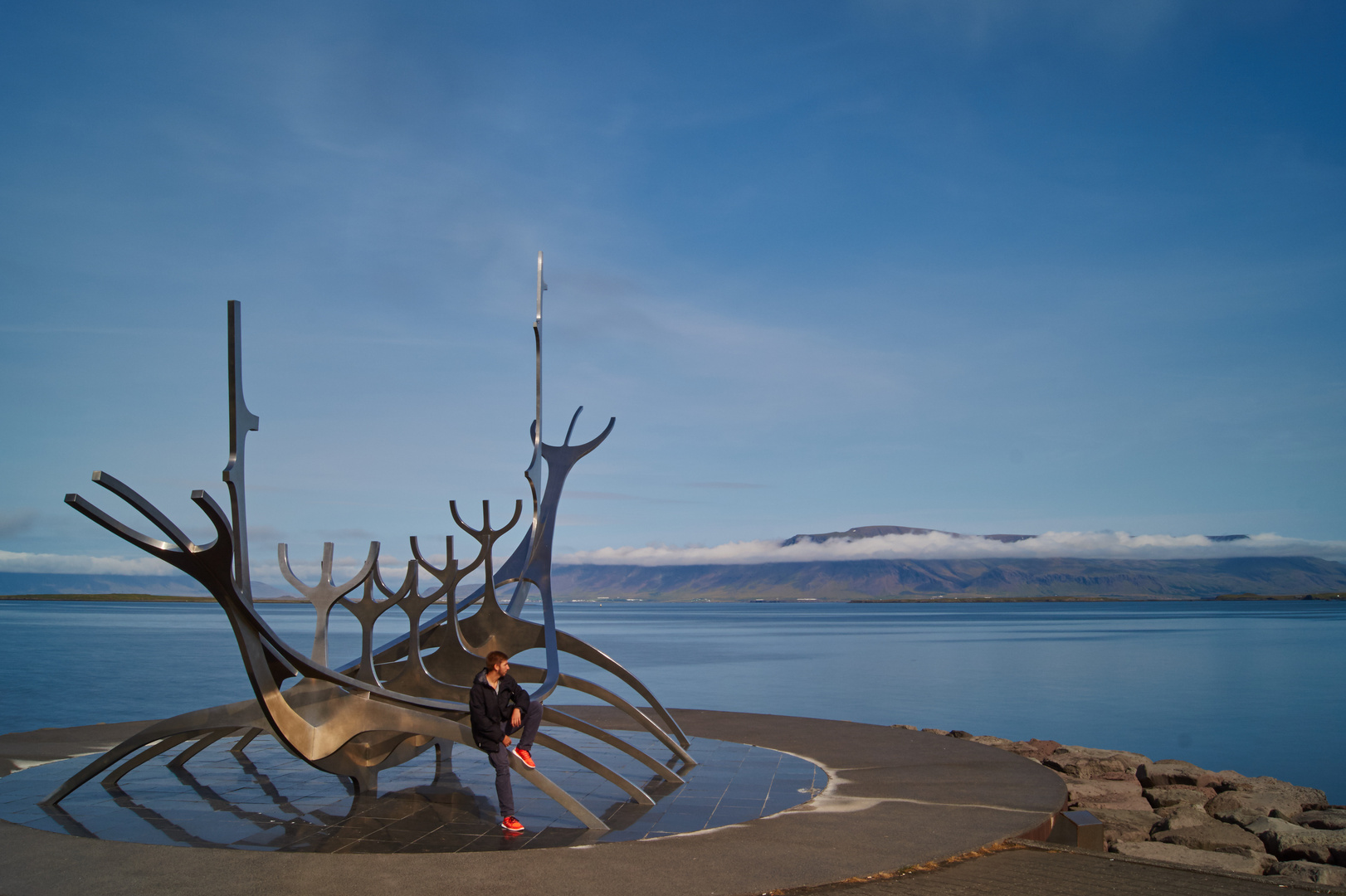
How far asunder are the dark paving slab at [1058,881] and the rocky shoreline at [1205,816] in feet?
1.79

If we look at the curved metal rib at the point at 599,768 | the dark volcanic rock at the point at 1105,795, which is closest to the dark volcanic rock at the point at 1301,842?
the dark volcanic rock at the point at 1105,795

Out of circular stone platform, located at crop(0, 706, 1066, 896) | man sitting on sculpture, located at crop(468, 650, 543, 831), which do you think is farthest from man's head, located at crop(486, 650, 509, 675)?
circular stone platform, located at crop(0, 706, 1066, 896)

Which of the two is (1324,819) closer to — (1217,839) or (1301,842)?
(1301,842)

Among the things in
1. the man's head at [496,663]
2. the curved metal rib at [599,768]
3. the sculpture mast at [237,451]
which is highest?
the sculpture mast at [237,451]

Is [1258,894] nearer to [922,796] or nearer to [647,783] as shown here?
[922,796]

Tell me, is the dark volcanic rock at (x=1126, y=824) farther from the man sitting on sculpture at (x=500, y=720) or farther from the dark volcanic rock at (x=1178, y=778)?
the man sitting on sculpture at (x=500, y=720)

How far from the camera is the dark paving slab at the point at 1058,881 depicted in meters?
7.14

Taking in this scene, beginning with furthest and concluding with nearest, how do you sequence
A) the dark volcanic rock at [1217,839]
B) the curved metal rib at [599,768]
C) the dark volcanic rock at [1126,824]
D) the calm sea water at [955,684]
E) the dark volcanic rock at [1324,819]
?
the calm sea water at [955,684] → the dark volcanic rock at [1324,819] → the dark volcanic rock at [1126,824] → the dark volcanic rock at [1217,839] → the curved metal rib at [599,768]

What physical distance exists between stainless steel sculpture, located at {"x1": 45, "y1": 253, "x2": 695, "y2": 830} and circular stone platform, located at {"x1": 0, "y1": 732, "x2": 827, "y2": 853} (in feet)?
1.03

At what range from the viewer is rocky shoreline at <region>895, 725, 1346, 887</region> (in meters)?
10.2

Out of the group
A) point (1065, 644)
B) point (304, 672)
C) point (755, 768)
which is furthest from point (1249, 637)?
point (304, 672)

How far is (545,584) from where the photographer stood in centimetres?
1256

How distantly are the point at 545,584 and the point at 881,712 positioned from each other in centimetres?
2165

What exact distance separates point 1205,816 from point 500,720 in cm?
896
